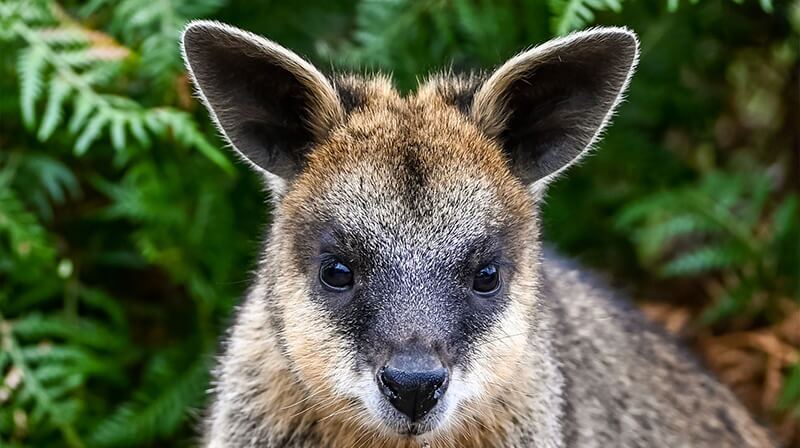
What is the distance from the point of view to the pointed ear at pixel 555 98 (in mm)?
4094

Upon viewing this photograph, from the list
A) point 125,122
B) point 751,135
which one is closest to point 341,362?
point 125,122

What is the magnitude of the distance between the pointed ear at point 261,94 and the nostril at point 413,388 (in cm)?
101

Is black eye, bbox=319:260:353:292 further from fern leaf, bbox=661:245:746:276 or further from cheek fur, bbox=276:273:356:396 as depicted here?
fern leaf, bbox=661:245:746:276

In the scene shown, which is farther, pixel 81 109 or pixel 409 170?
pixel 81 109

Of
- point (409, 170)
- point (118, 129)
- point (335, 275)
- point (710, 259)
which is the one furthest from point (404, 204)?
point (710, 259)

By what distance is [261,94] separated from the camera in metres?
4.32

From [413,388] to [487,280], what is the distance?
563mm

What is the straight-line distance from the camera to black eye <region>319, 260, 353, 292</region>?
157 inches

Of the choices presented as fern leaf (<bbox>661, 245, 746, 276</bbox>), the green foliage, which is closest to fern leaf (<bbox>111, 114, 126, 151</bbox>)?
the green foliage

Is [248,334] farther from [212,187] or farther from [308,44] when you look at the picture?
[308,44]

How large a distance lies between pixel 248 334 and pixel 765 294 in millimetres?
3247

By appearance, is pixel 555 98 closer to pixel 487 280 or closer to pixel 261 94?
pixel 487 280

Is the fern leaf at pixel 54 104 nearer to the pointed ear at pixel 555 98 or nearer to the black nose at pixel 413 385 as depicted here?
the pointed ear at pixel 555 98

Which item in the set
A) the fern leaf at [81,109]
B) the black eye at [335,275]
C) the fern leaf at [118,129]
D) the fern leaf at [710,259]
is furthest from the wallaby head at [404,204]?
the fern leaf at [710,259]
